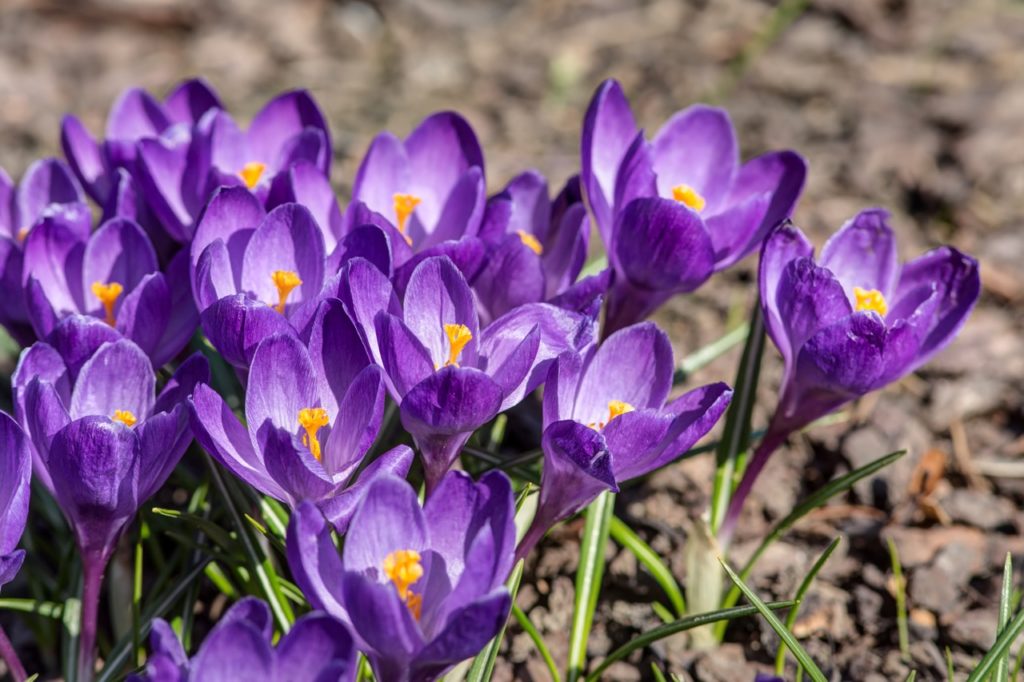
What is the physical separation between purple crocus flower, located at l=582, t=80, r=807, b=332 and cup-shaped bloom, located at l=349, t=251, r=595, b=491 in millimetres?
314

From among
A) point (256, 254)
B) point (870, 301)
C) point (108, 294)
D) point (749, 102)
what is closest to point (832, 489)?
point (870, 301)

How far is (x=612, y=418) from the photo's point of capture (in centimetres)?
181

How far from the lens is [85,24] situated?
4930 mm

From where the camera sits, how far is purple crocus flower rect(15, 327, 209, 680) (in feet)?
5.60

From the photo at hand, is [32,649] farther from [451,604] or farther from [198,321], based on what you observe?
[451,604]

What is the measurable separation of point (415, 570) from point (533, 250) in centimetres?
71

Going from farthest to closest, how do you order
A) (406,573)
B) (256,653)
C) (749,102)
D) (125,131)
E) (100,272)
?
(749,102) < (125,131) < (100,272) < (406,573) < (256,653)

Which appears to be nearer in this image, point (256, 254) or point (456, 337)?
point (456, 337)

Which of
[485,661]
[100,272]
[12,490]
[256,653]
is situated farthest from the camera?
[100,272]

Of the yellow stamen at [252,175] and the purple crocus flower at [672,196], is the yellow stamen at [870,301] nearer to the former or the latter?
the purple crocus flower at [672,196]

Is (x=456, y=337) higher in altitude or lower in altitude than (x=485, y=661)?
Result: higher

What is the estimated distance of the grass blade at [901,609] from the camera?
2.32 m

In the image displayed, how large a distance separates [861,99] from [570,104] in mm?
1131

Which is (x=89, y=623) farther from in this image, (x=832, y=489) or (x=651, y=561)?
(x=832, y=489)
